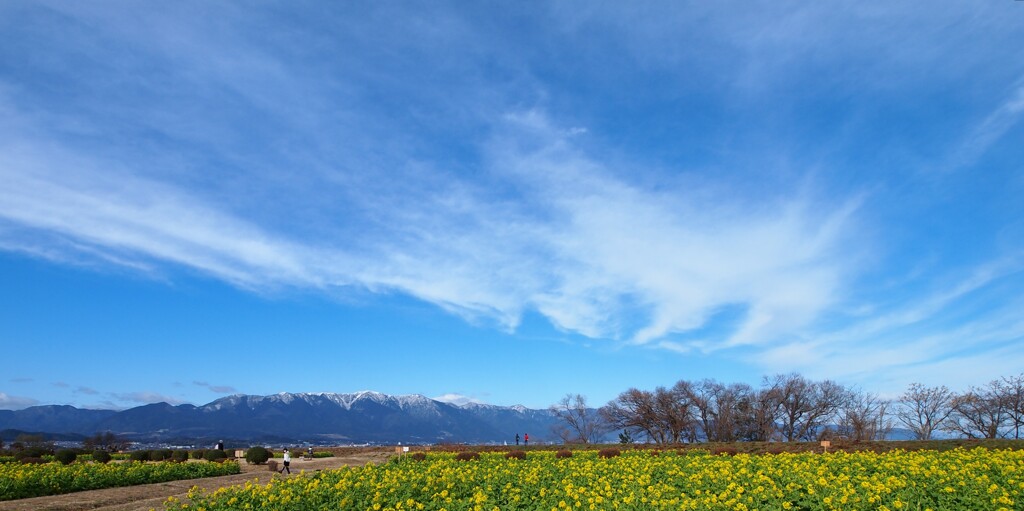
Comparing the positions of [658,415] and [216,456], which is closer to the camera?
[216,456]

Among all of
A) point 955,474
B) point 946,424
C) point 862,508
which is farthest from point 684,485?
point 946,424

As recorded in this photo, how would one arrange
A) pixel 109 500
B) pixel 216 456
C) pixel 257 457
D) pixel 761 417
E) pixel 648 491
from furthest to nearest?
pixel 761 417 → pixel 257 457 → pixel 216 456 → pixel 109 500 → pixel 648 491

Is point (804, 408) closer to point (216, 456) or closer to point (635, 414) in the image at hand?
point (635, 414)

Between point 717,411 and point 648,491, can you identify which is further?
point 717,411

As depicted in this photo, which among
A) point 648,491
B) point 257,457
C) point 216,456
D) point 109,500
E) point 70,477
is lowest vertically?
point 257,457

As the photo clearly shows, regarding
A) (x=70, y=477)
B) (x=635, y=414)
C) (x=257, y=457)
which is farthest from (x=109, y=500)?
(x=635, y=414)

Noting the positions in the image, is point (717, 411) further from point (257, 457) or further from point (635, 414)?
point (257, 457)

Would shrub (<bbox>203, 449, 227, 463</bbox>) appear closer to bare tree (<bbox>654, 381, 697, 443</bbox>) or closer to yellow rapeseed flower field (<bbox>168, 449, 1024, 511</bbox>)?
yellow rapeseed flower field (<bbox>168, 449, 1024, 511</bbox>)

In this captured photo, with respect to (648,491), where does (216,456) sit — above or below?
below

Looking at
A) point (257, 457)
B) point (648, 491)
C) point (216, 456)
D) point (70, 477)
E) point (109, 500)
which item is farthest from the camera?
point (257, 457)

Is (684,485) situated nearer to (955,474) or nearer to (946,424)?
(955,474)

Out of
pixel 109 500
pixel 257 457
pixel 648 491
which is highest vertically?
pixel 648 491

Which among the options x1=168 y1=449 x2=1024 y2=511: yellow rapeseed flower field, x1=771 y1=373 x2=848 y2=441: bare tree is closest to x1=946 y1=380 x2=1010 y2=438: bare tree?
x1=771 y1=373 x2=848 y2=441: bare tree

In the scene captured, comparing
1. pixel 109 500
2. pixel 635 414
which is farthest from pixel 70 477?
pixel 635 414
